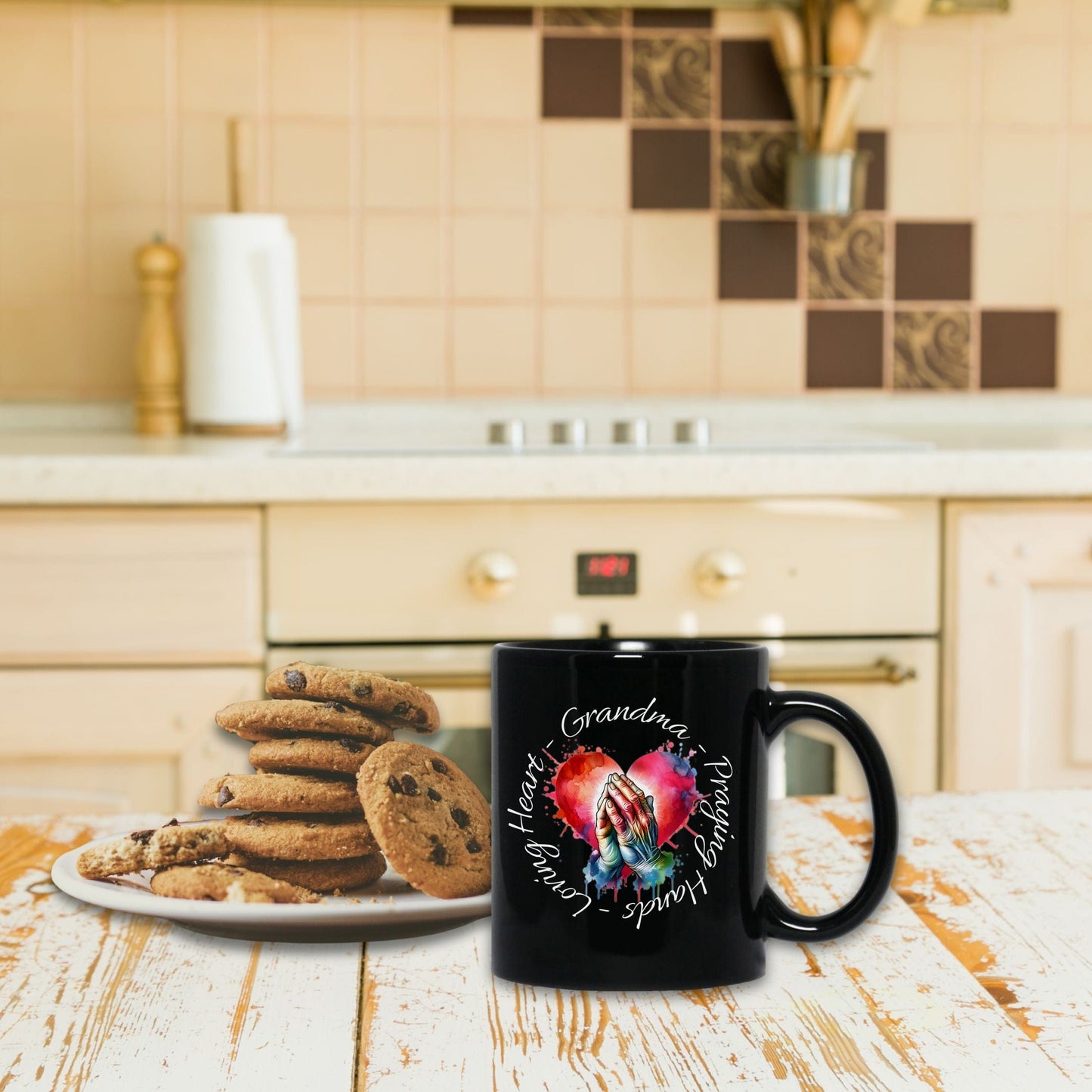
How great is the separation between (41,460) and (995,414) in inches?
48.6

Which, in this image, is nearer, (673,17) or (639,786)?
(639,786)

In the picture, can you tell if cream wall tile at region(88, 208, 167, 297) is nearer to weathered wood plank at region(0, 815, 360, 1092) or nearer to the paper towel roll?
the paper towel roll

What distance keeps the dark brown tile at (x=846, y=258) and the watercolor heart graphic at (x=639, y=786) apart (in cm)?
158

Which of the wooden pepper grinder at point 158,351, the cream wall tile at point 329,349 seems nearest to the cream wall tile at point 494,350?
the cream wall tile at point 329,349

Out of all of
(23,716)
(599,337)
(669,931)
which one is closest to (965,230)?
(599,337)

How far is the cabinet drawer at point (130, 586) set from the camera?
1288mm

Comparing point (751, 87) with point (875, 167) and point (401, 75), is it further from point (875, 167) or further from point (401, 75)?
point (401, 75)

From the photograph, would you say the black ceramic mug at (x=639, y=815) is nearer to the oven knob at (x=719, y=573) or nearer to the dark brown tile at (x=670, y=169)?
the oven knob at (x=719, y=573)

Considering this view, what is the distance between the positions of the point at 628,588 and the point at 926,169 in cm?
89

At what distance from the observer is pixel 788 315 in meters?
1.85

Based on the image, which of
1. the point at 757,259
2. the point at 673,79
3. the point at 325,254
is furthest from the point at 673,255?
the point at 325,254

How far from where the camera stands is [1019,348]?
74.3 inches

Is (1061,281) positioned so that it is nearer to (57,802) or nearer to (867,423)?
(867,423)

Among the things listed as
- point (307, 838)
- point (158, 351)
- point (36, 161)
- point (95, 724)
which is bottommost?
point (95, 724)
